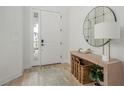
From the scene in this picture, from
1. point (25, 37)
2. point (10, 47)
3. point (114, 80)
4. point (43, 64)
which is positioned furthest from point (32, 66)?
point (114, 80)

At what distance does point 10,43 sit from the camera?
3119 millimetres

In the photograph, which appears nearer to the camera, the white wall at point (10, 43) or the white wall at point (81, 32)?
the white wall at point (81, 32)

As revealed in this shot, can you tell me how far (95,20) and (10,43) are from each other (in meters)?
2.25

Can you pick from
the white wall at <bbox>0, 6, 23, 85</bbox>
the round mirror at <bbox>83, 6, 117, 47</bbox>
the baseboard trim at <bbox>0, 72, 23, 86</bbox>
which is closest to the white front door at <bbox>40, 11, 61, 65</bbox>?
the white wall at <bbox>0, 6, 23, 85</bbox>

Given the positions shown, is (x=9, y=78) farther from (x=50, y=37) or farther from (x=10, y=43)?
(x=50, y=37)

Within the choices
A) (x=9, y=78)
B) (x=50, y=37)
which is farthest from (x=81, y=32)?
(x=9, y=78)

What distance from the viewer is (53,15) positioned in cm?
487

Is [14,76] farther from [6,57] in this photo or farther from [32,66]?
[32,66]

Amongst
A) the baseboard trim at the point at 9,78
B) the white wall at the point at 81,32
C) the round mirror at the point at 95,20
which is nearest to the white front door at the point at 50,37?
the white wall at the point at 81,32

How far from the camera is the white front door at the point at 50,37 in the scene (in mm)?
4695

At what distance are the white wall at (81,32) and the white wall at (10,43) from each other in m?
1.94

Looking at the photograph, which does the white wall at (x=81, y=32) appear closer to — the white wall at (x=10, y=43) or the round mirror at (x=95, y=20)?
the round mirror at (x=95, y=20)

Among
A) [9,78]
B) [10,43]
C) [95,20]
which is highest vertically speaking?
[95,20]
